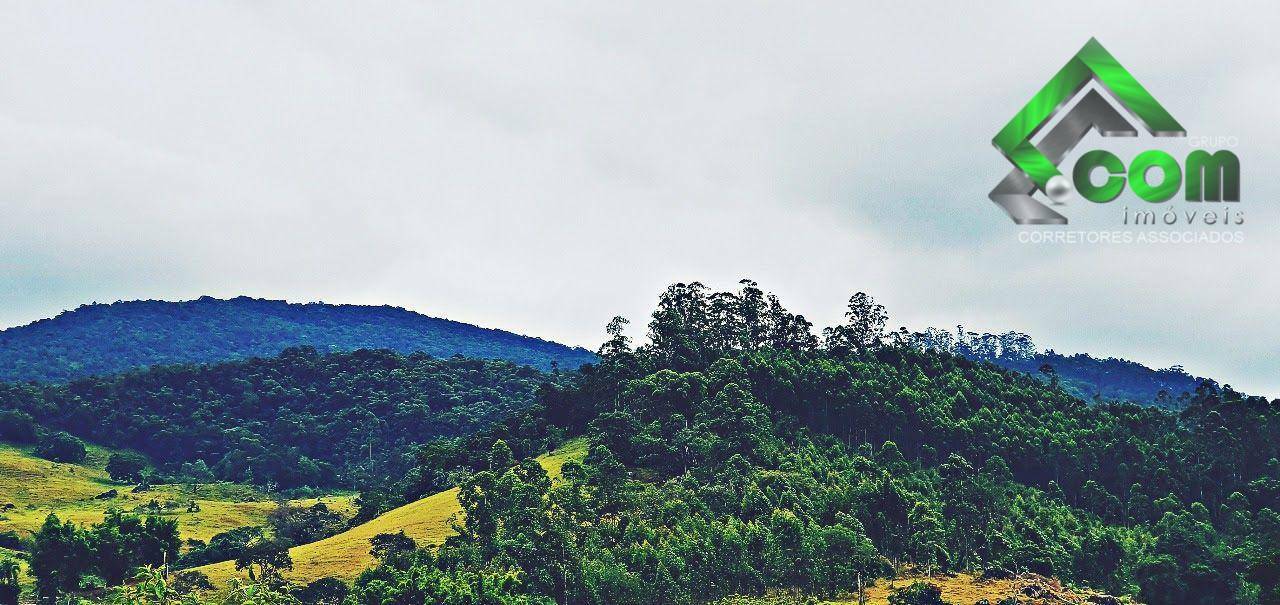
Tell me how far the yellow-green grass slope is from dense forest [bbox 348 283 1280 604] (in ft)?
14.5

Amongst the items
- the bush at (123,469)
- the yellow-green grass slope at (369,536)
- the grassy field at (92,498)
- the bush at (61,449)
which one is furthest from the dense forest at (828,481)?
the bush at (61,449)

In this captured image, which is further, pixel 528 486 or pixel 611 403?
pixel 611 403

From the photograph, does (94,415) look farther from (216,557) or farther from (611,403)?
(611,403)

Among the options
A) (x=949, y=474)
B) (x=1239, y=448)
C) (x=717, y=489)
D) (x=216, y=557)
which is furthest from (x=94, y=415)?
(x=1239, y=448)

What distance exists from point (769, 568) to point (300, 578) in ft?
133

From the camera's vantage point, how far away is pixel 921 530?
8738cm

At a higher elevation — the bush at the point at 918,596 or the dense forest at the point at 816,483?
the dense forest at the point at 816,483

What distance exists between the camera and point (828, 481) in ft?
314

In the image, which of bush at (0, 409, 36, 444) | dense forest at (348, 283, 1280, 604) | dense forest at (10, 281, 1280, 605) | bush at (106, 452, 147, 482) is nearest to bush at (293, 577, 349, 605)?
dense forest at (10, 281, 1280, 605)

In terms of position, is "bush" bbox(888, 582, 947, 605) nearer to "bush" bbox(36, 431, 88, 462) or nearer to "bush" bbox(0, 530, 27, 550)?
"bush" bbox(0, 530, 27, 550)

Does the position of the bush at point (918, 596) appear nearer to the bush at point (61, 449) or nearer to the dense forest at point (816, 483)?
the dense forest at point (816, 483)

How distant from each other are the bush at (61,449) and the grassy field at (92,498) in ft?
5.52

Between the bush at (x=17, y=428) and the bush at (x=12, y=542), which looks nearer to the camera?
the bush at (x=12, y=542)

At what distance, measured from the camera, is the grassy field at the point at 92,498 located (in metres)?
121
